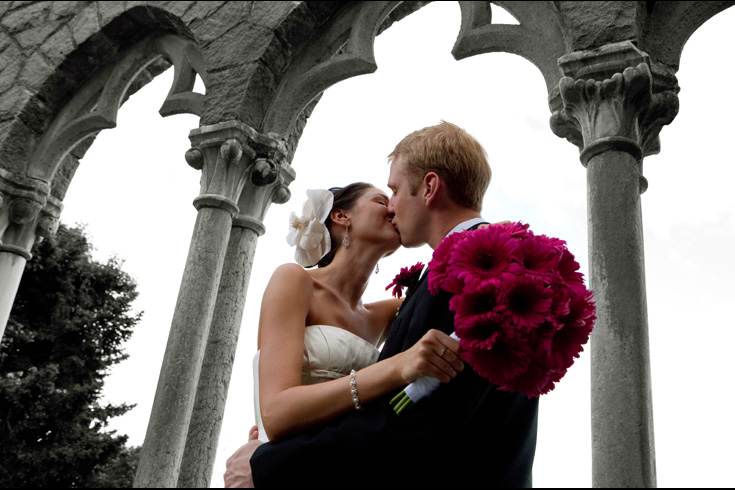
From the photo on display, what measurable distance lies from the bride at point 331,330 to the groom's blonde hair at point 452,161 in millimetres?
321

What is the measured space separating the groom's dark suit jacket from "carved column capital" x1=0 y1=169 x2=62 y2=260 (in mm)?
4088

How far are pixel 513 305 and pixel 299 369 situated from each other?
407 mm

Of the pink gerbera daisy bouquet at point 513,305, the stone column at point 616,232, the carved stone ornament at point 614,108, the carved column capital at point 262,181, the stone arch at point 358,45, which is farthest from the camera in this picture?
the carved column capital at point 262,181

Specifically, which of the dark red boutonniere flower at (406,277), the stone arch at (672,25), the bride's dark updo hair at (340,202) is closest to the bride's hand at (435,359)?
the dark red boutonniere flower at (406,277)

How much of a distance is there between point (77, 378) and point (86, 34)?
800 centimetres

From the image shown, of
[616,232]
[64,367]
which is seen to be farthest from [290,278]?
[64,367]

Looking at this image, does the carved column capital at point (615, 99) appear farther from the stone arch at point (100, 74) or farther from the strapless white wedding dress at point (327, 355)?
the stone arch at point (100, 74)

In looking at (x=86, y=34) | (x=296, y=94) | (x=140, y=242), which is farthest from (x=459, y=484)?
(x=140, y=242)

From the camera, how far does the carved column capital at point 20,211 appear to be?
4.52 meters

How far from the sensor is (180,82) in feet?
14.4

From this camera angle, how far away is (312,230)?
172 cm

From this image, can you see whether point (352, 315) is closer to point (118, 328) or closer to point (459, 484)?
point (459, 484)

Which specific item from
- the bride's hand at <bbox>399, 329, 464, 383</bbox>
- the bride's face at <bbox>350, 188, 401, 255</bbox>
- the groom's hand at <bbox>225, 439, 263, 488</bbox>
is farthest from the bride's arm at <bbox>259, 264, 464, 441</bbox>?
the bride's face at <bbox>350, 188, 401, 255</bbox>

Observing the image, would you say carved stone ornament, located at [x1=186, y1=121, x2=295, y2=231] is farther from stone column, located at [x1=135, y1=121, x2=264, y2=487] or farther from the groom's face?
the groom's face
